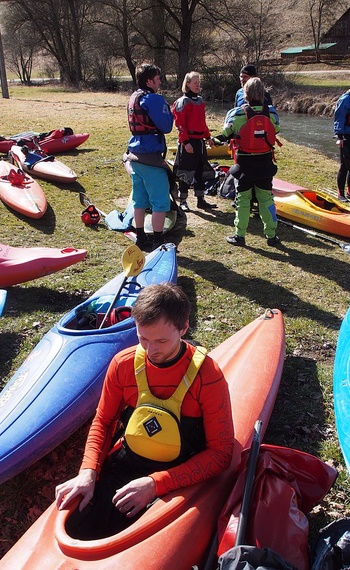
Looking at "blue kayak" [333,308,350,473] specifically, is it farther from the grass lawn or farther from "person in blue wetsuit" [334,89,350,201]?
"person in blue wetsuit" [334,89,350,201]

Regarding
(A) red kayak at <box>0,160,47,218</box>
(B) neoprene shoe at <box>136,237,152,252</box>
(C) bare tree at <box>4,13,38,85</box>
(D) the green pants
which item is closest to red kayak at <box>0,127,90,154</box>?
(A) red kayak at <box>0,160,47,218</box>

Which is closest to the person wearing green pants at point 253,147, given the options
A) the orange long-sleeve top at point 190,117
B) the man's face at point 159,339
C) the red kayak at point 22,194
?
the orange long-sleeve top at point 190,117

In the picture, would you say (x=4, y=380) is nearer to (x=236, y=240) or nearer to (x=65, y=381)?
(x=65, y=381)

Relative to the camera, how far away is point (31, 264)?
443cm

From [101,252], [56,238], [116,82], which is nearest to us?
[101,252]

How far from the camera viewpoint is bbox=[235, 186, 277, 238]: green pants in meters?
5.28

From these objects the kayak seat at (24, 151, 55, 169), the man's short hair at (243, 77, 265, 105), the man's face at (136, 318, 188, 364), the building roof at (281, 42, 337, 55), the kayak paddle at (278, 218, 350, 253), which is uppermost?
the building roof at (281, 42, 337, 55)

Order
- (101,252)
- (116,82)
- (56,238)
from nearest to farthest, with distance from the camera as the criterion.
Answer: (101,252), (56,238), (116,82)

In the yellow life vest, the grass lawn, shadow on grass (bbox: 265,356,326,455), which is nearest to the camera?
the yellow life vest

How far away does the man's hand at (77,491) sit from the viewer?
1.90 m

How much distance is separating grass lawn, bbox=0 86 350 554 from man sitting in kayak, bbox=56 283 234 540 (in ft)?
2.17

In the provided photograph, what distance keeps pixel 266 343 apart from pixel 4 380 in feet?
5.85

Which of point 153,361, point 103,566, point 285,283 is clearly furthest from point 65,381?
point 285,283

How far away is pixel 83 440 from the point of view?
295 centimetres
